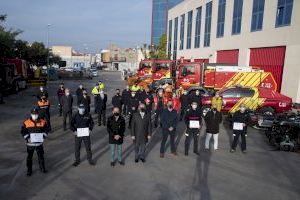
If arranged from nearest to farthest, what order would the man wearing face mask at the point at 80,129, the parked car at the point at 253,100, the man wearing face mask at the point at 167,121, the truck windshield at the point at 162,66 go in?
the man wearing face mask at the point at 80,129 → the man wearing face mask at the point at 167,121 → the parked car at the point at 253,100 → the truck windshield at the point at 162,66

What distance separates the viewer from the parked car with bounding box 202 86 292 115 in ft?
56.2

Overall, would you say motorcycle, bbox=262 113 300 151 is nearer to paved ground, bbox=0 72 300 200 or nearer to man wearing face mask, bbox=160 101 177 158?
paved ground, bbox=0 72 300 200

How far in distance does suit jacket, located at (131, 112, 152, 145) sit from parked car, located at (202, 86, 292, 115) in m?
7.92

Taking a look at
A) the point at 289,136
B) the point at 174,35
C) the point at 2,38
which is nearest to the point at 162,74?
the point at 2,38

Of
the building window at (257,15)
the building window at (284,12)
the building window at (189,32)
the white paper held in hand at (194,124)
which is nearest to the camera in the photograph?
the white paper held in hand at (194,124)

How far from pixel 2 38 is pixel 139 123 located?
75.7ft

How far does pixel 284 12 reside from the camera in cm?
2620

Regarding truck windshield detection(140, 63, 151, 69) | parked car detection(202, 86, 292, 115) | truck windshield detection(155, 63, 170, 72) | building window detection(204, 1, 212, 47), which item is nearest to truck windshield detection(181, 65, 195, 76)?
truck windshield detection(155, 63, 170, 72)

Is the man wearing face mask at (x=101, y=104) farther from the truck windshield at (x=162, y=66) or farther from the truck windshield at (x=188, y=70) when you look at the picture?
the truck windshield at (x=162, y=66)

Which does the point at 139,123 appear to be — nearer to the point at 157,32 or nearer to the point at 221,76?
the point at 221,76

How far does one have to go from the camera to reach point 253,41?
99.8 ft

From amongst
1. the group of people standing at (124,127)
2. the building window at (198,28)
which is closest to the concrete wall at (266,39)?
the building window at (198,28)

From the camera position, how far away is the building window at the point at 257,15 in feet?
96.7

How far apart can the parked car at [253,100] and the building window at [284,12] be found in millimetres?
10568
